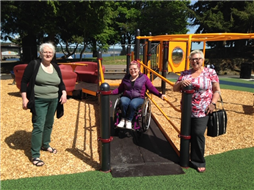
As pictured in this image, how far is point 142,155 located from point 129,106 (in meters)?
0.82

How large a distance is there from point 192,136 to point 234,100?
18.0ft

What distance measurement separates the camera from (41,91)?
A: 3.00 metres

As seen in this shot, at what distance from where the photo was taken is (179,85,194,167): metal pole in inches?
110

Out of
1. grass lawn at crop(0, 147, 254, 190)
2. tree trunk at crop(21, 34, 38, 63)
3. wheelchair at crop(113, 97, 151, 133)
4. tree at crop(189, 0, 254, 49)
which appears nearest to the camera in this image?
grass lawn at crop(0, 147, 254, 190)

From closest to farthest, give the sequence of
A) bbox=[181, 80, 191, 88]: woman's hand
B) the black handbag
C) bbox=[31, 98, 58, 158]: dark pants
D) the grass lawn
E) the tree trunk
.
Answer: the grass lawn → bbox=[181, 80, 191, 88]: woman's hand → the black handbag → bbox=[31, 98, 58, 158]: dark pants → the tree trunk

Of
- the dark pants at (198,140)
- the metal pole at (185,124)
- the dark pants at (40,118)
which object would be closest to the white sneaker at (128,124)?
the metal pole at (185,124)

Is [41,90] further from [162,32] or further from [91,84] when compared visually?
[162,32]

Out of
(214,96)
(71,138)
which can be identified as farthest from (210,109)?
(71,138)

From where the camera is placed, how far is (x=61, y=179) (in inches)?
110

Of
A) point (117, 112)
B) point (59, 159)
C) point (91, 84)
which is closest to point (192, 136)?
point (117, 112)

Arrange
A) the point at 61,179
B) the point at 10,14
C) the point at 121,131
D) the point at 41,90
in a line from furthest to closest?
the point at 10,14
the point at 121,131
the point at 41,90
the point at 61,179

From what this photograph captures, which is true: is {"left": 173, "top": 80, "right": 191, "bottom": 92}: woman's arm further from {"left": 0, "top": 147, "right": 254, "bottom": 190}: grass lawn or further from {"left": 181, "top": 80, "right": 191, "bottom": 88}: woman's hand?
{"left": 0, "top": 147, "right": 254, "bottom": 190}: grass lawn

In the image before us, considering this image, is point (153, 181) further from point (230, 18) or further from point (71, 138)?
point (230, 18)

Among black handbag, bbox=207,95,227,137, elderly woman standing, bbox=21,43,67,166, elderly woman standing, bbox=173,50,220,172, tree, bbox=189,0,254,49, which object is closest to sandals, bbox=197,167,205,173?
elderly woman standing, bbox=173,50,220,172
